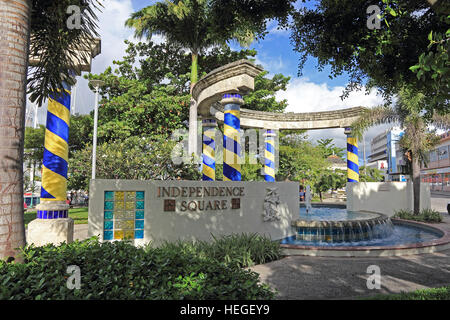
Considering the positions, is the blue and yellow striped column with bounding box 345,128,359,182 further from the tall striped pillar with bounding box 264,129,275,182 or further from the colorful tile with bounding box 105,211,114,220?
the colorful tile with bounding box 105,211,114,220

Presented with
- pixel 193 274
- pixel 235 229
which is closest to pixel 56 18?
pixel 193 274

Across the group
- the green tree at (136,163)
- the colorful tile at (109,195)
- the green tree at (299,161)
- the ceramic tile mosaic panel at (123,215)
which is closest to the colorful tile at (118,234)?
the ceramic tile mosaic panel at (123,215)

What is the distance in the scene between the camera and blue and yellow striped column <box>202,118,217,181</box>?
48.2 feet

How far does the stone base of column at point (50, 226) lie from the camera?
24.3 feet

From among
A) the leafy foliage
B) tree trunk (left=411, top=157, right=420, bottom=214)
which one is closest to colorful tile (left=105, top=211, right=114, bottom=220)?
the leafy foliage

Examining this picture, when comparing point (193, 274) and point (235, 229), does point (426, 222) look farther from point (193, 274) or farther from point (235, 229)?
point (193, 274)

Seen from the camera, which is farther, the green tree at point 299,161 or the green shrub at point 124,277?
the green tree at point 299,161

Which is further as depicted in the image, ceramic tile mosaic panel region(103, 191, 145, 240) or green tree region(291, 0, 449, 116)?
ceramic tile mosaic panel region(103, 191, 145, 240)

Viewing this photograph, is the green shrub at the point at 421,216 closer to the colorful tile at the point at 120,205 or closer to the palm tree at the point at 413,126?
the palm tree at the point at 413,126

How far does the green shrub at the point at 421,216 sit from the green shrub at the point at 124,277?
50.4ft

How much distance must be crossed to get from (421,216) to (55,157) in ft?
56.8

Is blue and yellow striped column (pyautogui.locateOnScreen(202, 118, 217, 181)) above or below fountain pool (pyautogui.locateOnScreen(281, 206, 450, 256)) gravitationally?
above

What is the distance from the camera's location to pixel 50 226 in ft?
24.6

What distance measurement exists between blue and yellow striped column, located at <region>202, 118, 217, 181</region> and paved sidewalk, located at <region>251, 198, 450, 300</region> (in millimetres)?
7046
